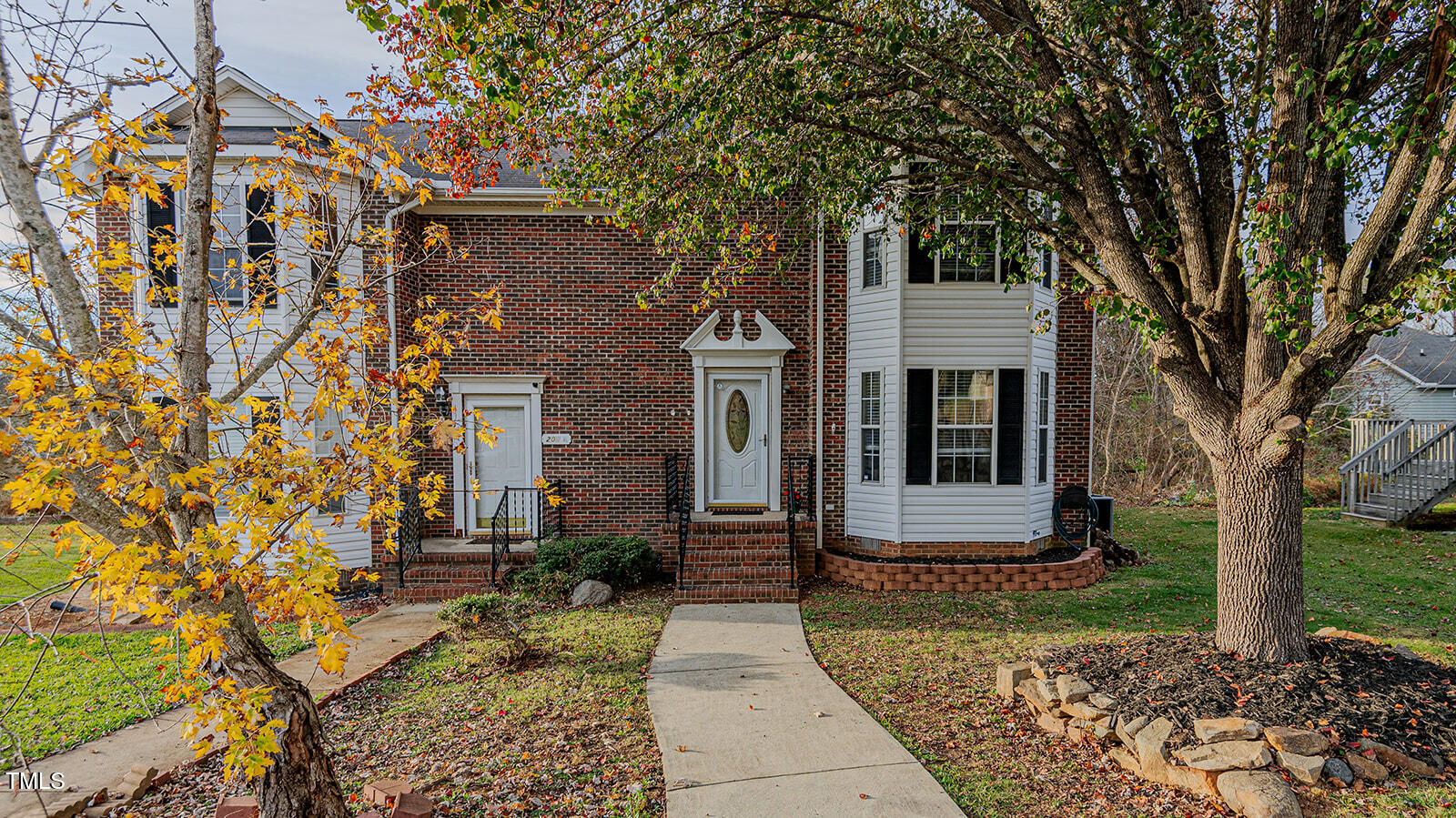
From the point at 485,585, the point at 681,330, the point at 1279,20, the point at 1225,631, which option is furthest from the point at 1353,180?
the point at 485,585

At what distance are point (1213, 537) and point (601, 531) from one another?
35.5 ft

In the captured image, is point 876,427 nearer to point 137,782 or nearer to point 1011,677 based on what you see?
point 1011,677

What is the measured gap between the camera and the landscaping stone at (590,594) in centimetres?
798

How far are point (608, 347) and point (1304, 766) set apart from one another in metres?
8.41

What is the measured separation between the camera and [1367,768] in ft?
12.1

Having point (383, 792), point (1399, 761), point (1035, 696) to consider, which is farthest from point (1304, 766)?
point (383, 792)

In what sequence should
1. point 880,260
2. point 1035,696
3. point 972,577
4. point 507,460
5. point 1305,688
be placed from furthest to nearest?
point 507,460
point 880,260
point 972,577
point 1035,696
point 1305,688

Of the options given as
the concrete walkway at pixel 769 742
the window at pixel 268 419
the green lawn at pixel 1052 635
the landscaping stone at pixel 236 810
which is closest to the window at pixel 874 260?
the green lawn at pixel 1052 635

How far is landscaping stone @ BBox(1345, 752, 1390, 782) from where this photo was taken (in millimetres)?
3674

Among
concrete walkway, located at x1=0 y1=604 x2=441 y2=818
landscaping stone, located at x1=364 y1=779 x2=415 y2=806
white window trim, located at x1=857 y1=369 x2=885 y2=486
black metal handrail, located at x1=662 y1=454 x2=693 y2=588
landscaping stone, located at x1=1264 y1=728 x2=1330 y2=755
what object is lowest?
concrete walkway, located at x1=0 y1=604 x2=441 y2=818

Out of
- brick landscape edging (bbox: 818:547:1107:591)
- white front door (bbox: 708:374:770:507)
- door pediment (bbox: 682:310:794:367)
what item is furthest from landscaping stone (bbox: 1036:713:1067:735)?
door pediment (bbox: 682:310:794:367)

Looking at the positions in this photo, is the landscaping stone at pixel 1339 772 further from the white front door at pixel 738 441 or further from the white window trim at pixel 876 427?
the white front door at pixel 738 441

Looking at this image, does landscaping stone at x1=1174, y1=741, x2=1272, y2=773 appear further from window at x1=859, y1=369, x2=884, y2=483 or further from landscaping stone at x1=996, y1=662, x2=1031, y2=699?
window at x1=859, y1=369, x2=884, y2=483

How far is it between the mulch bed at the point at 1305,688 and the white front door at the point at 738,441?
17.3ft
